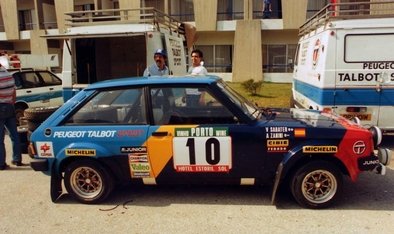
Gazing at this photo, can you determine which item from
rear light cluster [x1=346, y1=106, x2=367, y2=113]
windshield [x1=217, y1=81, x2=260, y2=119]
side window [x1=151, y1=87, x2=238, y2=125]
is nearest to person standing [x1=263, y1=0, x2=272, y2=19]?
rear light cluster [x1=346, y1=106, x2=367, y2=113]

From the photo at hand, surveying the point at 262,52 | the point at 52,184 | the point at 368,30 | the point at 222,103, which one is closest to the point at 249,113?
the point at 222,103

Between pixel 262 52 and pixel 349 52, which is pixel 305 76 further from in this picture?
pixel 262 52

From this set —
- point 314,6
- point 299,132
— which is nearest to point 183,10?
point 314,6

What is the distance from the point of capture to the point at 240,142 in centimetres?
395

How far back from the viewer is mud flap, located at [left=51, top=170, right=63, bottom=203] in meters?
4.31

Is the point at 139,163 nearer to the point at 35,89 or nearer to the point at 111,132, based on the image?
the point at 111,132

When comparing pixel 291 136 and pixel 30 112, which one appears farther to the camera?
pixel 30 112

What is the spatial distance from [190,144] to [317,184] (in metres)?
1.47

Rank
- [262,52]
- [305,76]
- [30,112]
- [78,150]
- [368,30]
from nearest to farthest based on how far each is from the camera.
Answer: [78,150] → [30,112] → [368,30] → [305,76] → [262,52]

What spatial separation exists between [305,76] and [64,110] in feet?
17.6

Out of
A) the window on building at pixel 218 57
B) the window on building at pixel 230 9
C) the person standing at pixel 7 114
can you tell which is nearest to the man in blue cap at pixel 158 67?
the person standing at pixel 7 114

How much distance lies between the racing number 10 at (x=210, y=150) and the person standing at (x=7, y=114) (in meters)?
3.54

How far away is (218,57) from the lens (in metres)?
23.2

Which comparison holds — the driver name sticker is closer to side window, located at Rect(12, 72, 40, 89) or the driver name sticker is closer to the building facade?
side window, located at Rect(12, 72, 40, 89)
